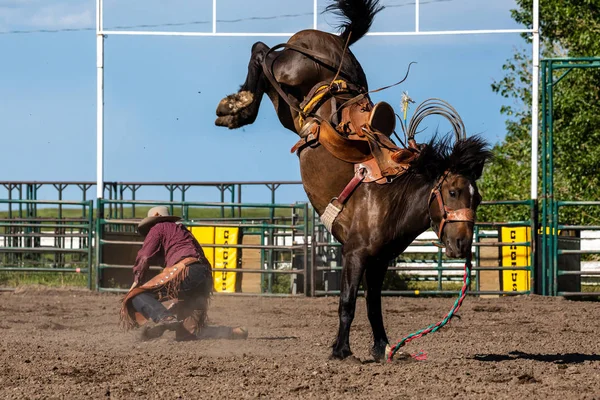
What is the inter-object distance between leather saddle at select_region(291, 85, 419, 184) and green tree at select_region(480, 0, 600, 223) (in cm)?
1133

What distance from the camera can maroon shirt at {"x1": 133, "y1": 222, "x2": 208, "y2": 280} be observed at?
25.9ft

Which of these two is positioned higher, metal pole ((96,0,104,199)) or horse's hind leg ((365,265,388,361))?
metal pole ((96,0,104,199))

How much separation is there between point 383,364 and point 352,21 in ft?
9.01

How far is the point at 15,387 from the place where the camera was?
509 cm

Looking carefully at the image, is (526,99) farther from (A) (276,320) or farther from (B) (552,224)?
(A) (276,320)

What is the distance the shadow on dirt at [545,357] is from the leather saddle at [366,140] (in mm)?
1581

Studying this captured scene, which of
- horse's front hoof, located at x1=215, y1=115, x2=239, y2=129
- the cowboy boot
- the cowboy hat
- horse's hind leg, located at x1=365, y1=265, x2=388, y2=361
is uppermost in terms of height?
horse's front hoof, located at x1=215, y1=115, x2=239, y2=129

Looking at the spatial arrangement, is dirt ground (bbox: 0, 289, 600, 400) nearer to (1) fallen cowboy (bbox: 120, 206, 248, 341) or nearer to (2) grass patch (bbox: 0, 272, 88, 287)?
(1) fallen cowboy (bbox: 120, 206, 248, 341)

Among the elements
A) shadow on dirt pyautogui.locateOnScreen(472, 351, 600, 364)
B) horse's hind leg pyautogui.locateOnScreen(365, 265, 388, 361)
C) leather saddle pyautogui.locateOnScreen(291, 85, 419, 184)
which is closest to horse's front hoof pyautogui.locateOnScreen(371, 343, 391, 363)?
horse's hind leg pyautogui.locateOnScreen(365, 265, 388, 361)

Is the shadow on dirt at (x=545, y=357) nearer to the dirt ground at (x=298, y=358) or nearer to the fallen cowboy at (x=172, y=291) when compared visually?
the dirt ground at (x=298, y=358)

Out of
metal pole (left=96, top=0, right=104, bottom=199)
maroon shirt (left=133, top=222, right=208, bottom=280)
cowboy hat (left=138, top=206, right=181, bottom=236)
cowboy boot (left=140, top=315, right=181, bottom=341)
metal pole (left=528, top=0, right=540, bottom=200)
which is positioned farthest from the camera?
metal pole (left=96, top=0, right=104, bottom=199)

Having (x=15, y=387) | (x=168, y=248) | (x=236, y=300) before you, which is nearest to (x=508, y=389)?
(x=15, y=387)

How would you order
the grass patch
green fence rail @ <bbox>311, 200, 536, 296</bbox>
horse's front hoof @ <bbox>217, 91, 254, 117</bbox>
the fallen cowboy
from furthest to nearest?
1. the grass patch
2. green fence rail @ <bbox>311, 200, 536, 296</bbox>
3. the fallen cowboy
4. horse's front hoof @ <bbox>217, 91, 254, 117</bbox>

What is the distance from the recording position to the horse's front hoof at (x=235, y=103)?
687cm
